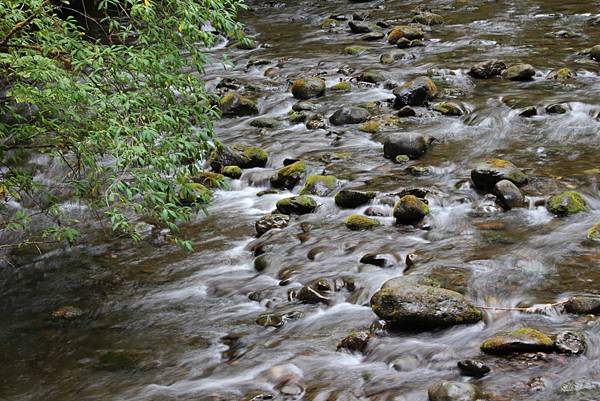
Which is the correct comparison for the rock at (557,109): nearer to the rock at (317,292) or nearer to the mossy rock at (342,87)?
the mossy rock at (342,87)

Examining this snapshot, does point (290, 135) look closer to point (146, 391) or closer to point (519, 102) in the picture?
point (519, 102)

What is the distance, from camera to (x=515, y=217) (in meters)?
7.32

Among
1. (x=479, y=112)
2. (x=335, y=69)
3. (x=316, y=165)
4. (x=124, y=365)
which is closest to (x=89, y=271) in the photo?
(x=124, y=365)

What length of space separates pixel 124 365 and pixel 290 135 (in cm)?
633

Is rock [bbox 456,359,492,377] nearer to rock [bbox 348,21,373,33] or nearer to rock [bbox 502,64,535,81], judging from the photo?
rock [bbox 502,64,535,81]

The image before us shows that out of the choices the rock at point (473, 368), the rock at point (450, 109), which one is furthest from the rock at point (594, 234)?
the rock at point (450, 109)

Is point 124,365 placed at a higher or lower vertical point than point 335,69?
lower

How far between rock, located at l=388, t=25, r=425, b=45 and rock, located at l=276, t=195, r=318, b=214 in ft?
28.8

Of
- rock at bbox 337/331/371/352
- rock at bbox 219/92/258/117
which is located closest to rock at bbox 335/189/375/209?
rock at bbox 337/331/371/352

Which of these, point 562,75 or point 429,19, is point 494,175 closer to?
point 562,75

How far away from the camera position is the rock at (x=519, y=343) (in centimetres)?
475

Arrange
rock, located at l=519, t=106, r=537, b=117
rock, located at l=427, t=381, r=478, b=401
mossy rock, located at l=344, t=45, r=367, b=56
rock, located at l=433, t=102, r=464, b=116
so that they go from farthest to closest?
mossy rock, located at l=344, t=45, r=367, b=56 → rock, located at l=433, t=102, r=464, b=116 → rock, located at l=519, t=106, r=537, b=117 → rock, located at l=427, t=381, r=478, b=401

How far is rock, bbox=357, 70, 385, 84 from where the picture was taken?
43.5 ft

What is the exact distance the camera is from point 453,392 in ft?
14.3
